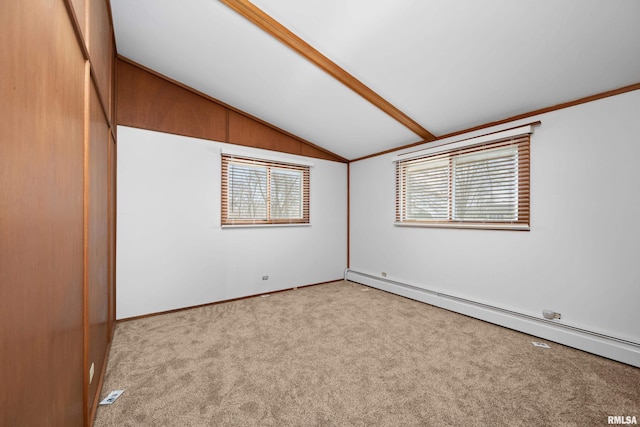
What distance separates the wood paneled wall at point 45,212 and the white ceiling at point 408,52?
1333 mm

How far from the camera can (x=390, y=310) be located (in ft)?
11.5

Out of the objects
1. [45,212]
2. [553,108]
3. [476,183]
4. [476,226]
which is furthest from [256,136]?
[553,108]

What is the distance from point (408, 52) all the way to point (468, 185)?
6.15ft

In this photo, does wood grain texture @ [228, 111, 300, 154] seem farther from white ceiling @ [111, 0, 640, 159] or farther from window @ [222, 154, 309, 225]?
white ceiling @ [111, 0, 640, 159]

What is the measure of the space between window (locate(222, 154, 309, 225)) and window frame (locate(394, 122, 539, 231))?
167cm

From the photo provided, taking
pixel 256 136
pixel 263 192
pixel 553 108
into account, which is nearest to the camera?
pixel 553 108

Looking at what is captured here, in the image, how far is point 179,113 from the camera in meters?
3.49

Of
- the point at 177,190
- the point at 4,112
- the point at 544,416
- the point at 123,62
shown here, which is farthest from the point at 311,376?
the point at 123,62

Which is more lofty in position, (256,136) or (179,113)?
(179,113)

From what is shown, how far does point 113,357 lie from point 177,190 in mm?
1934

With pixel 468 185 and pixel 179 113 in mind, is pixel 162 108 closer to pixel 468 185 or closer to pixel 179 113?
pixel 179 113

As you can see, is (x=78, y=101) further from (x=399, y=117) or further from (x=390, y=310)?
(x=390, y=310)

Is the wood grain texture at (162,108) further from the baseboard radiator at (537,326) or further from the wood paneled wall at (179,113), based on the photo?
the baseboard radiator at (537,326)

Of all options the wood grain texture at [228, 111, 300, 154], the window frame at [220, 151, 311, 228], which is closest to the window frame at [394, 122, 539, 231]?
the window frame at [220, 151, 311, 228]
